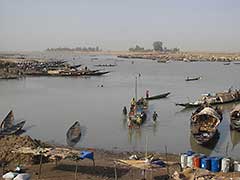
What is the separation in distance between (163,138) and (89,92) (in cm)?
2430

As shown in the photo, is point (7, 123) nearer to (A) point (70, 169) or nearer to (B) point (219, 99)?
(A) point (70, 169)

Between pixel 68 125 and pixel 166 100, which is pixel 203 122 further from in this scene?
pixel 166 100

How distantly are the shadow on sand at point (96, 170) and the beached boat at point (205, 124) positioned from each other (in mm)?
7164

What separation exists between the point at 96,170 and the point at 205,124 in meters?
10.3

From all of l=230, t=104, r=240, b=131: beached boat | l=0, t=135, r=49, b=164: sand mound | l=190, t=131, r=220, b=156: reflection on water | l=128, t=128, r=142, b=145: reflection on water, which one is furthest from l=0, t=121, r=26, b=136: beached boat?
l=230, t=104, r=240, b=131: beached boat

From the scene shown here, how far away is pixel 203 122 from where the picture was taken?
24.0m

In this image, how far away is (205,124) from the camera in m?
23.8

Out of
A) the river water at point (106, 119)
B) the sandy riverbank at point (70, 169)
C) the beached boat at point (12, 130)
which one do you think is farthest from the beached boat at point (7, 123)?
the sandy riverbank at point (70, 169)

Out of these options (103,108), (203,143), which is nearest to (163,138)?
(203,143)

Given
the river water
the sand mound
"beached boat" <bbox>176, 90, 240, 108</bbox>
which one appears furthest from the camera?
"beached boat" <bbox>176, 90, 240, 108</bbox>

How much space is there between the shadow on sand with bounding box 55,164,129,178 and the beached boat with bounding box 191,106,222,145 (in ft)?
23.5

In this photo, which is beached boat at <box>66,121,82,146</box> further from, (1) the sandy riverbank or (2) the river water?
(1) the sandy riverbank

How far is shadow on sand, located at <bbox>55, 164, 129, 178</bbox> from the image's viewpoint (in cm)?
1503

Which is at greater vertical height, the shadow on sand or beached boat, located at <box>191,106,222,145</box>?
beached boat, located at <box>191,106,222,145</box>
